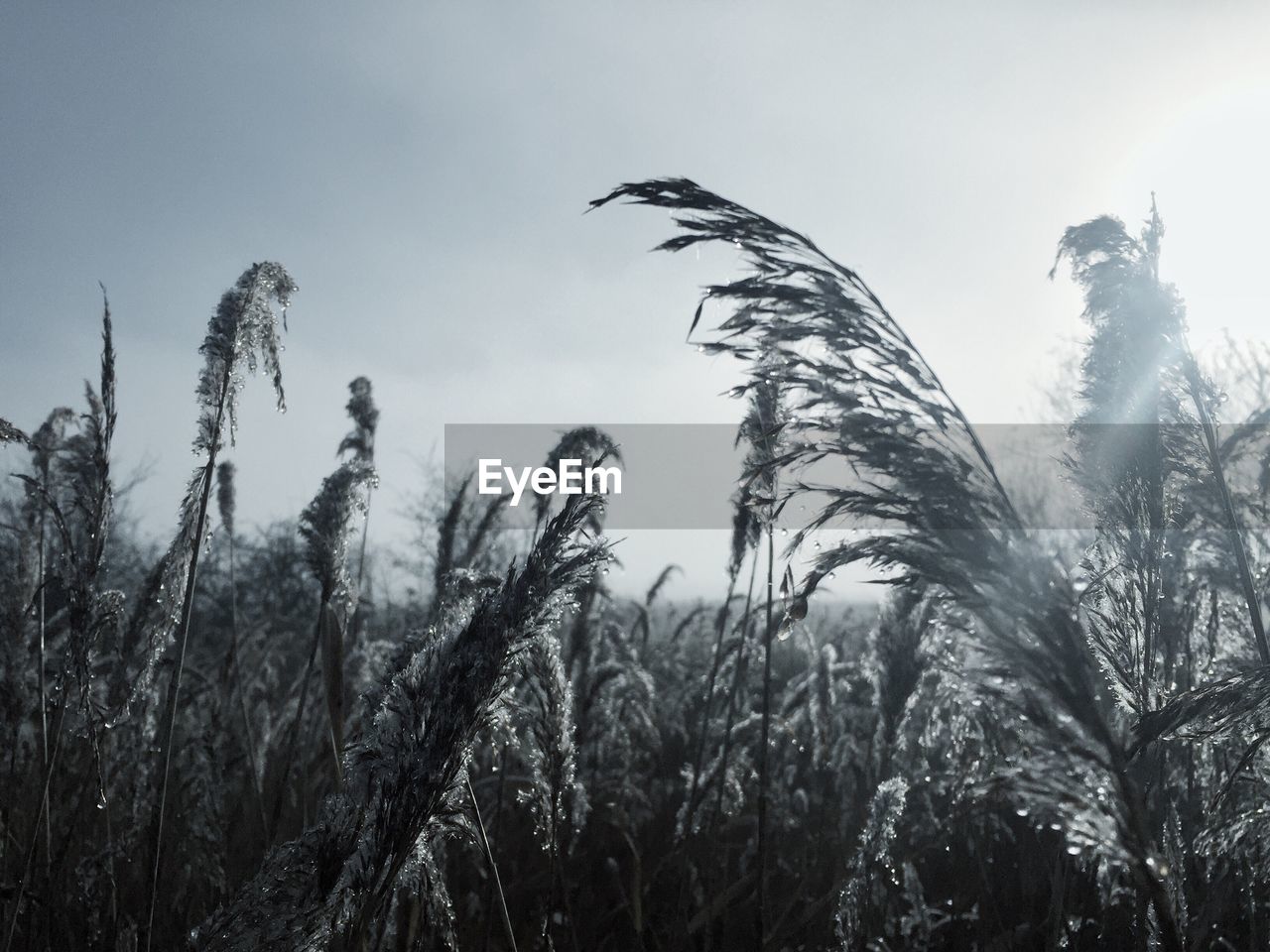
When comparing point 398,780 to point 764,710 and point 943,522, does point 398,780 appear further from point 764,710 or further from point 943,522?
point 764,710

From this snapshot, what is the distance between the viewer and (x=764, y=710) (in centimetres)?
289

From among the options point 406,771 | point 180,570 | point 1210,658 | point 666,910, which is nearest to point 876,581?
point 406,771

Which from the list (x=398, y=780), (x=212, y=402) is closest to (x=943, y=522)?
(x=398, y=780)

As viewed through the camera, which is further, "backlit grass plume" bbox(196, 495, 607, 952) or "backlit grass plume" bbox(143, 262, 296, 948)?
"backlit grass plume" bbox(143, 262, 296, 948)

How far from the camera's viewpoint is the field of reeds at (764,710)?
1.40 meters

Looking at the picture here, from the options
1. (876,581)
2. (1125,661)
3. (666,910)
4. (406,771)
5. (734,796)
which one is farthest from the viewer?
(734,796)

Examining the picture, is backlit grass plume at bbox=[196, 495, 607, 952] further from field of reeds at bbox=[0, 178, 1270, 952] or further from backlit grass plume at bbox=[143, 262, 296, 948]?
backlit grass plume at bbox=[143, 262, 296, 948]

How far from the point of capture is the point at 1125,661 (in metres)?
1.80

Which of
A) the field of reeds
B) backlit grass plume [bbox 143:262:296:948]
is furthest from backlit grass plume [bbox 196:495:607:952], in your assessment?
backlit grass plume [bbox 143:262:296:948]

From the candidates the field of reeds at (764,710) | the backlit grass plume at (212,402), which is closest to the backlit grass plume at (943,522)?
the field of reeds at (764,710)

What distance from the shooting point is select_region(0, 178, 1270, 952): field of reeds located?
140 cm

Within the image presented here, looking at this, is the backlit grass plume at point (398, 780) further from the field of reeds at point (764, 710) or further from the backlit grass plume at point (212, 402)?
the backlit grass plume at point (212, 402)

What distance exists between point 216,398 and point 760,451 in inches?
74.9

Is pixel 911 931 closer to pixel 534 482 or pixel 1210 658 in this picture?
pixel 1210 658
